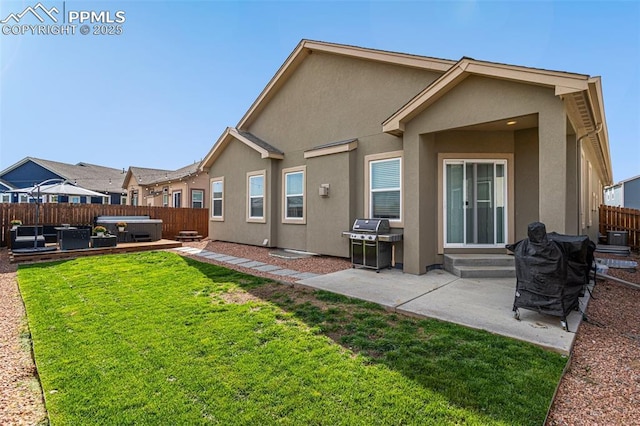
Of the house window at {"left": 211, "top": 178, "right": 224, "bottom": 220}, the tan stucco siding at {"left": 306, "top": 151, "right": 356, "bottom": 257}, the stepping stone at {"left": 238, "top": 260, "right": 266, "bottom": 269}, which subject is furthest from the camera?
the house window at {"left": 211, "top": 178, "right": 224, "bottom": 220}

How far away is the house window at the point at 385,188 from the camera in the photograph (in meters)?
7.77

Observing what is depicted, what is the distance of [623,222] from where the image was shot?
12.6 metres

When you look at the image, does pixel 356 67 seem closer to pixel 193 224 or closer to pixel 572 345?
pixel 572 345

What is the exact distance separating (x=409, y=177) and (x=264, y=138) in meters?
7.27

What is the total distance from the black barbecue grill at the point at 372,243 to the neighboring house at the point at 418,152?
327mm

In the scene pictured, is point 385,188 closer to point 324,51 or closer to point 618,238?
point 324,51

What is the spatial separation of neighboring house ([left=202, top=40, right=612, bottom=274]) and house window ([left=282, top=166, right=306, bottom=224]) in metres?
0.05

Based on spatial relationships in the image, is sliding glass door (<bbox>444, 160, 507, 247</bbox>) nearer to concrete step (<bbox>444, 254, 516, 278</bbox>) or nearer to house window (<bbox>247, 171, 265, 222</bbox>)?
concrete step (<bbox>444, 254, 516, 278</bbox>)

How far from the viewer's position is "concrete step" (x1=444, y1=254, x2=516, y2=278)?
648 centimetres

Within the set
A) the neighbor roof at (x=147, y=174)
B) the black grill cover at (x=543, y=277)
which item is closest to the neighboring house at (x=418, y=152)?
the black grill cover at (x=543, y=277)

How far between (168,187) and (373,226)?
58.2ft

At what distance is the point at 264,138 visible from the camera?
12.2 m

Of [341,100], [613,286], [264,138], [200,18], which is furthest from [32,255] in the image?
[613,286]

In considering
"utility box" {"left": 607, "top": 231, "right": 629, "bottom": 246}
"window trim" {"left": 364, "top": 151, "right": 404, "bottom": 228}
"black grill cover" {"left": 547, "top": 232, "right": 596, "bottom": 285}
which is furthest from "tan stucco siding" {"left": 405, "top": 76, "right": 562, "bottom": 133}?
"utility box" {"left": 607, "top": 231, "right": 629, "bottom": 246}
